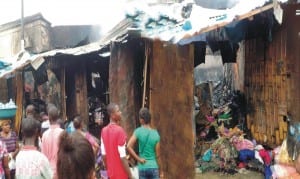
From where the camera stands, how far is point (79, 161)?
2.86 meters

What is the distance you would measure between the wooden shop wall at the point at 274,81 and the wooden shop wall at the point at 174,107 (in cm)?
259

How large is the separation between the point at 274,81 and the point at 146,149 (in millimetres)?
5086

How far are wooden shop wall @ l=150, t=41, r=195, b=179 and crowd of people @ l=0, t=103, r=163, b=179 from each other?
141 cm

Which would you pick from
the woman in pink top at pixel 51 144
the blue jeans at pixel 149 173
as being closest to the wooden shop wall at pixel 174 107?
the blue jeans at pixel 149 173

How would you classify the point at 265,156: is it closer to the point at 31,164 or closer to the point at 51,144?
the point at 51,144

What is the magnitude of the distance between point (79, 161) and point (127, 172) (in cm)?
320

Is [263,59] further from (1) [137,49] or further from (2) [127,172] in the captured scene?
(2) [127,172]

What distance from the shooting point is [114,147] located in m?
5.97

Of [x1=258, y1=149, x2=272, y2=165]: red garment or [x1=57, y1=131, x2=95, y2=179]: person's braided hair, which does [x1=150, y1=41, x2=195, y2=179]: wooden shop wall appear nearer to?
[x1=258, y1=149, x2=272, y2=165]: red garment

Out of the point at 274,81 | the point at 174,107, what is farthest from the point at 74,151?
the point at 274,81

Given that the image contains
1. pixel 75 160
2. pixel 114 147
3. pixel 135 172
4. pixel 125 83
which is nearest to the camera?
pixel 75 160

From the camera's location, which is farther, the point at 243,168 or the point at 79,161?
the point at 243,168

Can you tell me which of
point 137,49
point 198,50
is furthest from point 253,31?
point 137,49

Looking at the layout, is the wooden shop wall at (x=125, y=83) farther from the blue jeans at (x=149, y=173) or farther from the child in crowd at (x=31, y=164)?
the child in crowd at (x=31, y=164)
